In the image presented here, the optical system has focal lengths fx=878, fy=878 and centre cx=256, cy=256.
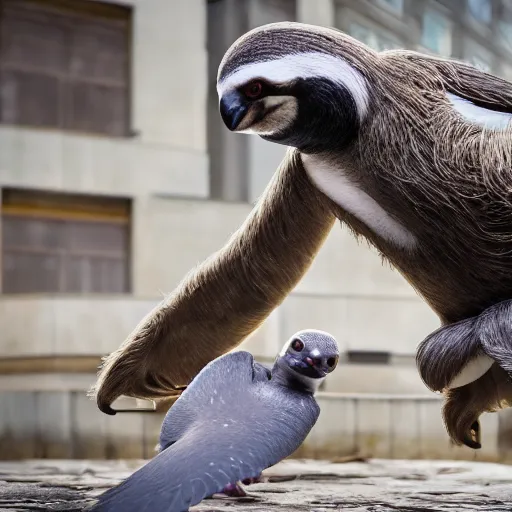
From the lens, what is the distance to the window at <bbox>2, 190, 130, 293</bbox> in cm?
142

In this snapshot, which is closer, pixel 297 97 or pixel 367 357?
pixel 297 97

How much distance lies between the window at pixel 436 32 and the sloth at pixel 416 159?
606mm

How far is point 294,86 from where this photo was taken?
58 centimetres

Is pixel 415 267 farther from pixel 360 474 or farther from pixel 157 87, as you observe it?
pixel 157 87

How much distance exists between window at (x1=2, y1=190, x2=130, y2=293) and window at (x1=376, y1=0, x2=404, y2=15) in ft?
1.70

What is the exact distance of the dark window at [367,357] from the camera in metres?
1.49

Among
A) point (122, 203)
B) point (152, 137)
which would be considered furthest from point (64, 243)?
point (152, 137)

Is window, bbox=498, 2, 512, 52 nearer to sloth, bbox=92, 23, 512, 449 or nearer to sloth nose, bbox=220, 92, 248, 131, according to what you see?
sloth, bbox=92, 23, 512, 449

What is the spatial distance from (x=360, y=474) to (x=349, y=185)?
478 mm

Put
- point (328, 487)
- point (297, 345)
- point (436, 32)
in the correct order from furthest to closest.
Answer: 1. point (436, 32)
2. point (328, 487)
3. point (297, 345)

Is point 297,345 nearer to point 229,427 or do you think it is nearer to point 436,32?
point 229,427

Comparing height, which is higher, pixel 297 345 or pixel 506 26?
pixel 506 26

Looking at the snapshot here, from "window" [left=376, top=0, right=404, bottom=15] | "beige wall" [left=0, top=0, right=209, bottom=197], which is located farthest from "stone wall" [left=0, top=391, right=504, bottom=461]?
"window" [left=376, top=0, right=404, bottom=15]

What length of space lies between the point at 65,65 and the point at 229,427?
1074 mm
